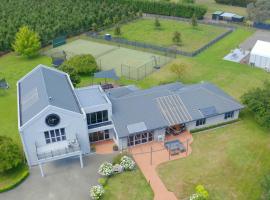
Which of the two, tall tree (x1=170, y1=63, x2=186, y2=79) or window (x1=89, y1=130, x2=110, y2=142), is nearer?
window (x1=89, y1=130, x2=110, y2=142)

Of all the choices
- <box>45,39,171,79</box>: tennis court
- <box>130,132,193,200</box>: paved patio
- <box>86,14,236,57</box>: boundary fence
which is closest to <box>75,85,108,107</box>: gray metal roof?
<box>130,132,193,200</box>: paved patio

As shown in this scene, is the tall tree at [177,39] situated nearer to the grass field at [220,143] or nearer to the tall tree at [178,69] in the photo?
the grass field at [220,143]

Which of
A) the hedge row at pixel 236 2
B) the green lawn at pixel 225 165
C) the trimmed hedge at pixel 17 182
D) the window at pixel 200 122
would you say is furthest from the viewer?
the hedge row at pixel 236 2

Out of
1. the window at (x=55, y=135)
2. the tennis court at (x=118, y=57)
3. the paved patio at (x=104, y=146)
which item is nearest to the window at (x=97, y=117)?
the paved patio at (x=104, y=146)

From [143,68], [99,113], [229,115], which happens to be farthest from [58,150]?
[143,68]

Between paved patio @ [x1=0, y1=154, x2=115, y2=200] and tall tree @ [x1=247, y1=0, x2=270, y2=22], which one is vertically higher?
tall tree @ [x1=247, y1=0, x2=270, y2=22]

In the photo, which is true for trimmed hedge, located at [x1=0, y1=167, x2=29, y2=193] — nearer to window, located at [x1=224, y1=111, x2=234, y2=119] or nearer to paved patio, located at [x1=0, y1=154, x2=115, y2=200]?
paved patio, located at [x1=0, y1=154, x2=115, y2=200]

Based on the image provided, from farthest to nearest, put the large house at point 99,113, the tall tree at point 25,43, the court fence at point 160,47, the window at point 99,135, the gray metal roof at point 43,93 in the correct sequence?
the court fence at point 160,47
the tall tree at point 25,43
the window at point 99,135
the gray metal roof at point 43,93
the large house at point 99,113

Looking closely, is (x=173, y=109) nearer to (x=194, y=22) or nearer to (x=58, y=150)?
(x=58, y=150)
